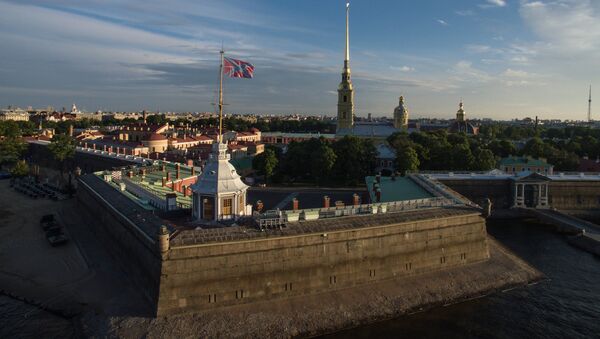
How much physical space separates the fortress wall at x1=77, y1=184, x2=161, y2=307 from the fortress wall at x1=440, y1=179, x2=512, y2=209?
119 ft

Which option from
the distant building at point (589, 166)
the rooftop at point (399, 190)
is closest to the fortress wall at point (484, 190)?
the rooftop at point (399, 190)

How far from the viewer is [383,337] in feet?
73.0

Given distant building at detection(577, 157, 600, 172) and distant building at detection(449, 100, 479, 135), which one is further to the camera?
distant building at detection(449, 100, 479, 135)

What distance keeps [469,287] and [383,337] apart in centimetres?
799

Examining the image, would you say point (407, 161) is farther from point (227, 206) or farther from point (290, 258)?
point (290, 258)

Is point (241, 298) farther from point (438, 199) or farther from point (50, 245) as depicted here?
point (50, 245)

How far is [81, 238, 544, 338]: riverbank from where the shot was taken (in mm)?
20734

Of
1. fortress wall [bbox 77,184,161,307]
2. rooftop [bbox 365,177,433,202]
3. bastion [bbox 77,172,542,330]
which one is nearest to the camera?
bastion [bbox 77,172,542,330]

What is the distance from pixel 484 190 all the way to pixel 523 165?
1886cm

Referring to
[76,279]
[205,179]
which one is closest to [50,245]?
[76,279]

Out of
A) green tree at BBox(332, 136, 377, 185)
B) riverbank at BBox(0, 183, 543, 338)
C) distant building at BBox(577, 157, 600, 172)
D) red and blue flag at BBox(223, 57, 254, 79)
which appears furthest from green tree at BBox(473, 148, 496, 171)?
red and blue flag at BBox(223, 57, 254, 79)

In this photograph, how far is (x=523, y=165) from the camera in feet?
218

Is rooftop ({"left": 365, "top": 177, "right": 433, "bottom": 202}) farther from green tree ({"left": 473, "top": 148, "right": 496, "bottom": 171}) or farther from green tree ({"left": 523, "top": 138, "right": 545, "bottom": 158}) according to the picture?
green tree ({"left": 523, "top": 138, "right": 545, "bottom": 158})

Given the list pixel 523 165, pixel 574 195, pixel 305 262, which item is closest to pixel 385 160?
pixel 523 165
